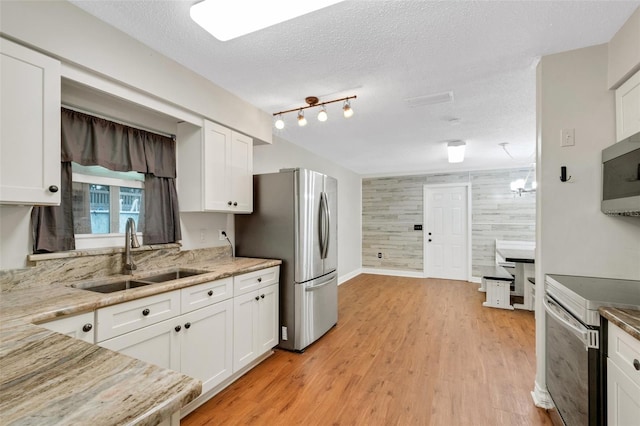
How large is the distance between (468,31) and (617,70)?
95cm

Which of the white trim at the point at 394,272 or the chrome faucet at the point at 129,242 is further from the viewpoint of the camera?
the white trim at the point at 394,272

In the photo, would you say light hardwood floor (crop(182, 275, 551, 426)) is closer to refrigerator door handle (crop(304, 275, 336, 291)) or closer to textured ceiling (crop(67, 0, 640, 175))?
refrigerator door handle (crop(304, 275, 336, 291))

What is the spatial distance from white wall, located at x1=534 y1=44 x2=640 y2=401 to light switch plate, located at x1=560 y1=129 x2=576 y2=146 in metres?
0.02

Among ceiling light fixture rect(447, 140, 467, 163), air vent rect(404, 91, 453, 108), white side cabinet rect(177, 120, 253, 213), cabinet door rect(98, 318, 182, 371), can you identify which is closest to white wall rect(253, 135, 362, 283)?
white side cabinet rect(177, 120, 253, 213)

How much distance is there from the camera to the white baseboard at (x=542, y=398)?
2.09 metres

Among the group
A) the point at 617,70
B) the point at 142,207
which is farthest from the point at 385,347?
the point at 617,70

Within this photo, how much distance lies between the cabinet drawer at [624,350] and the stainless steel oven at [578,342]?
0.06 m

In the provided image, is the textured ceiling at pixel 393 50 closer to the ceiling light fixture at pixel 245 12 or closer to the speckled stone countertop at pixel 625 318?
the ceiling light fixture at pixel 245 12

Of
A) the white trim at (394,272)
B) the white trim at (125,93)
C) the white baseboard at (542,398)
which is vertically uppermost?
the white trim at (125,93)

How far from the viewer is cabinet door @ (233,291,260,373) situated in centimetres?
239

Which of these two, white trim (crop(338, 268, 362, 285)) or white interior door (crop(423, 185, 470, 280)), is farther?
white interior door (crop(423, 185, 470, 280))

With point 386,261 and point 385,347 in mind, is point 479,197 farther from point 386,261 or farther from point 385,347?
point 385,347

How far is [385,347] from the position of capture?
3.10 m

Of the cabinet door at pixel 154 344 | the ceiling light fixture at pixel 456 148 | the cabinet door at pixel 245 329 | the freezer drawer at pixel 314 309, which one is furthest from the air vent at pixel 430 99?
the cabinet door at pixel 154 344
